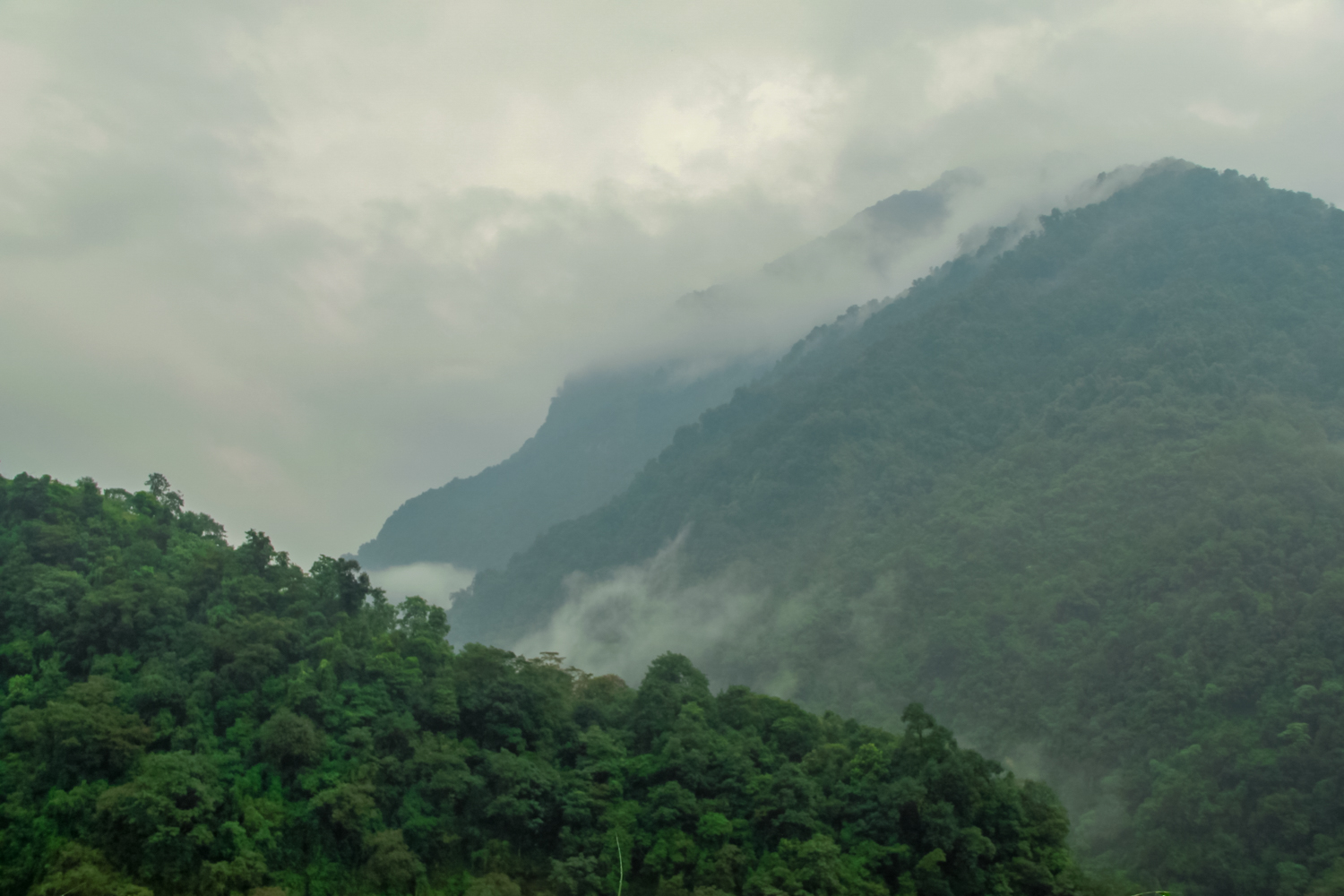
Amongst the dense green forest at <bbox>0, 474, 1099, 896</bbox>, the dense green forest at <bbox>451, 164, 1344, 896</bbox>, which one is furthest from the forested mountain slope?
the dense green forest at <bbox>0, 474, 1099, 896</bbox>

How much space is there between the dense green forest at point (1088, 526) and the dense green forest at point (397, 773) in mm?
22590

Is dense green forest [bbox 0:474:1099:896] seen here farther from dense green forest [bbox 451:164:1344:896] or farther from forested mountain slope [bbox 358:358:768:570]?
forested mountain slope [bbox 358:358:768:570]

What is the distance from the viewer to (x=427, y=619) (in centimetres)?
3847

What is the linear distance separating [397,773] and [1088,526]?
221ft

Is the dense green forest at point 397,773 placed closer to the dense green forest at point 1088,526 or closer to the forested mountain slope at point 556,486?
the dense green forest at point 1088,526

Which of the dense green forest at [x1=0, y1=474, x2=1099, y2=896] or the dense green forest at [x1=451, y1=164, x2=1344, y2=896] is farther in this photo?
the dense green forest at [x1=451, y1=164, x2=1344, y2=896]

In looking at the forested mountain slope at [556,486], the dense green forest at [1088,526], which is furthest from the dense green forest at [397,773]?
the forested mountain slope at [556,486]

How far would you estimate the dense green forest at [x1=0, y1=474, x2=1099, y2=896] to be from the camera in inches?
1035

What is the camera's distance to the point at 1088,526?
82375 mm

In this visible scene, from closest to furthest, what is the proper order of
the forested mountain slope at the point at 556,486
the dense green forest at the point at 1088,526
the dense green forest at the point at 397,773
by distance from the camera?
1. the dense green forest at the point at 397,773
2. the dense green forest at the point at 1088,526
3. the forested mountain slope at the point at 556,486

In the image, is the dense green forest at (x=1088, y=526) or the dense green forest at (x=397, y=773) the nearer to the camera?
the dense green forest at (x=397, y=773)

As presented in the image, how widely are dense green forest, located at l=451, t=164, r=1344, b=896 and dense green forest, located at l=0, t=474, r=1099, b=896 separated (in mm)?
22590

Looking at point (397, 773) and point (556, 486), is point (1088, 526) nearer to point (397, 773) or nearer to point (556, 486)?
point (397, 773)

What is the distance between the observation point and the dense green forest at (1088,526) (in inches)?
2034
